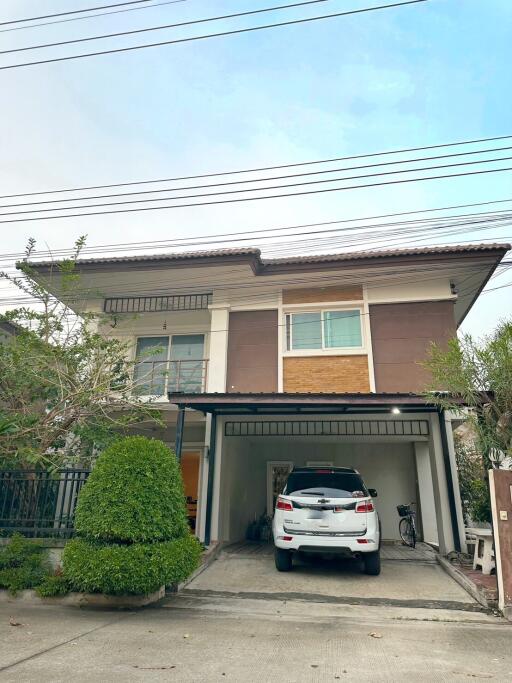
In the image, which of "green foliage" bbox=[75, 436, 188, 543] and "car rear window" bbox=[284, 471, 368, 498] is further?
"car rear window" bbox=[284, 471, 368, 498]

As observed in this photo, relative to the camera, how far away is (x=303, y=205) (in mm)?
9219

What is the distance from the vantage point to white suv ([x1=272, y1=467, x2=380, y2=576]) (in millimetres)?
6469

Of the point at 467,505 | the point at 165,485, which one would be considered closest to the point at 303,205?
the point at 165,485

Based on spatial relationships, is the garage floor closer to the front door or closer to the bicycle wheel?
the bicycle wheel

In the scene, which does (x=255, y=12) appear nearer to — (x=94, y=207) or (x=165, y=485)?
(x=94, y=207)

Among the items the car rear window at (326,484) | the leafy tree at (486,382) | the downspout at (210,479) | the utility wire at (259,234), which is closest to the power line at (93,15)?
the utility wire at (259,234)

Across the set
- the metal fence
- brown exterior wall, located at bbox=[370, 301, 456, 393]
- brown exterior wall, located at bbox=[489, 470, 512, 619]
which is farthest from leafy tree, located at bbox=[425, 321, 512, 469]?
the metal fence

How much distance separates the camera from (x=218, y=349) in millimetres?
10516

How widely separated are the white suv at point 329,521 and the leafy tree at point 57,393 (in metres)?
2.75

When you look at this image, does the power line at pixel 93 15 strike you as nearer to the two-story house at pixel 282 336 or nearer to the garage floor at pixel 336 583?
the two-story house at pixel 282 336

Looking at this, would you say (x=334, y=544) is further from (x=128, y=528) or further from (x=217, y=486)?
(x=217, y=486)

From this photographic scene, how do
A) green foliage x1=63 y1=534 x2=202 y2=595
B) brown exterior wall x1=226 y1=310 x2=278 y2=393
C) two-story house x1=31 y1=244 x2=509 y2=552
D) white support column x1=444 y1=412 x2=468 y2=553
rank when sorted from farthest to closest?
brown exterior wall x1=226 y1=310 x2=278 y2=393, two-story house x1=31 y1=244 x2=509 y2=552, white support column x1=444 y1=412 x2=468 y2=553, green foliage x1=63 y1=534 x2=202 y2=595

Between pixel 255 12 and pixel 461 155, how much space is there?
4175mm

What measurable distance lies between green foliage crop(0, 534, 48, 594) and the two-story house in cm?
363
